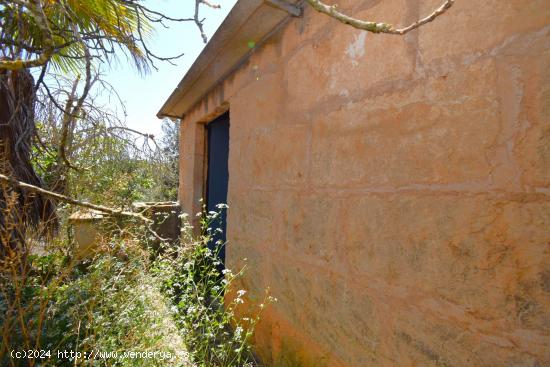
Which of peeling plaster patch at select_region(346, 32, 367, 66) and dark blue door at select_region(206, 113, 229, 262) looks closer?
peeling plaster patch at select_region(346, 32, 367, 66)

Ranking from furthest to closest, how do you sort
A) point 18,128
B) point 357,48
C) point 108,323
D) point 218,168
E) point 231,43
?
point 218,168
point 18,128
point 231,43
point 108,323
point 357,48

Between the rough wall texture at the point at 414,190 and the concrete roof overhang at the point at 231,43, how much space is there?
0.59 feet

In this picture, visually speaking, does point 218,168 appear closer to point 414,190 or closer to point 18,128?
point 18,128

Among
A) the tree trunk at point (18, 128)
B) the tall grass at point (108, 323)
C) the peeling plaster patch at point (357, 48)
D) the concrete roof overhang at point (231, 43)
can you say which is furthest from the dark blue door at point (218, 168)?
the peeling plaster patch at point (357, 48)

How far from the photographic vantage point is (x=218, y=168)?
156 inches

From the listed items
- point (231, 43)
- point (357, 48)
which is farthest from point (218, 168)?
point (357, 48)

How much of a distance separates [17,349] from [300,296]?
1.67 metres

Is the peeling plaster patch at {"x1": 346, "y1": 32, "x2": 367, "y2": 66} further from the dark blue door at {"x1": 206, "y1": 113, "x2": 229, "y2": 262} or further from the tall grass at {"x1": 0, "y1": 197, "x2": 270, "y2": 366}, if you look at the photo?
the dark blue door at {"x1": 206, "y1": 113, "x2": 229, "y2": 262}

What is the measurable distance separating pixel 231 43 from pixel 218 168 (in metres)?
1.80

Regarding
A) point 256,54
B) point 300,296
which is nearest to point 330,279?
point 300,296

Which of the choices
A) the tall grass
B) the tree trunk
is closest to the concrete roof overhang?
the tree trunk

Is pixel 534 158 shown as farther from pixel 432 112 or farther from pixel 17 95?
pixel 17 95

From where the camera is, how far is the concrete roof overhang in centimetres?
197

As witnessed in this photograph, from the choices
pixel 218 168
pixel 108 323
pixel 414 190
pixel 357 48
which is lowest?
pixel 108 323
